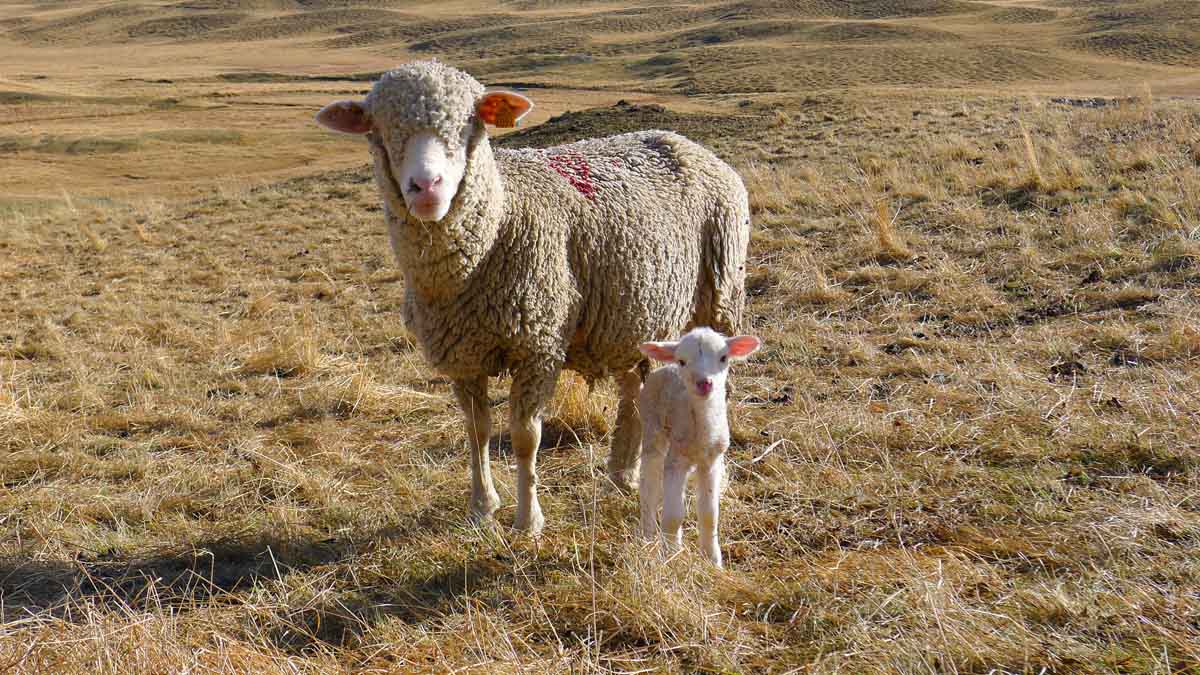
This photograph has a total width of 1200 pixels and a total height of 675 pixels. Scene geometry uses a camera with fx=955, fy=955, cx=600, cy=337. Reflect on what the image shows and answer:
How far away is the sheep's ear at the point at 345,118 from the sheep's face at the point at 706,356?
5.13ft

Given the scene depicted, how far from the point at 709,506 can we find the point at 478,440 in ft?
4.11

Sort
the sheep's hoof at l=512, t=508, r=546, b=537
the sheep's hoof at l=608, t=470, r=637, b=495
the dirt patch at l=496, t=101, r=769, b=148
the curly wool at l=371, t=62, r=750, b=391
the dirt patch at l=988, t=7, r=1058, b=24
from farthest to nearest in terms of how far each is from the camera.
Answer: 1. the dirt patch at l=988, t=7, r=1058, b=24
2. the dirt patch at l=496, t=101, r=769, b=148
3. the sheep's hoof at l=608, t=470, r=637, b=495
4. the sheep's hoof at l=512, t=508, r=546, b=537
5. the curly wool at l=371, t=62, r=750, b=391

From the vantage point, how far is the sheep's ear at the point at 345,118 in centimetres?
383

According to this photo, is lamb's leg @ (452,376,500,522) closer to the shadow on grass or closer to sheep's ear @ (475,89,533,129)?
the shadow on grass

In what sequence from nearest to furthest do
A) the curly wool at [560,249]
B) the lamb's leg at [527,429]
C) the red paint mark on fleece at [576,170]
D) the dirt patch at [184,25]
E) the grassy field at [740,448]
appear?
1. the grassy field at [740,448]
2. the curly wool at [560,249]
3. the lamb's leg at [527,429]
4. the red paint mark on fleece at [576,170]
5. the dirt patch at [184,25]

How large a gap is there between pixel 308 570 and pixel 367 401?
7.07ft

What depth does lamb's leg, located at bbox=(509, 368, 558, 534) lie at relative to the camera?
425cm

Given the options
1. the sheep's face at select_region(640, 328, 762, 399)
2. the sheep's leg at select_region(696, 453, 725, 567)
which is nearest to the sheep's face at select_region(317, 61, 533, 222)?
the sheep's face at select_region(640, 328, 762, 399)

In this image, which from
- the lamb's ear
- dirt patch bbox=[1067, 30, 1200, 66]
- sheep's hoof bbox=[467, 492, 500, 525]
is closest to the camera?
the lamb's ear

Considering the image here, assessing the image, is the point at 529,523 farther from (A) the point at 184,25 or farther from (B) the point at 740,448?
(A) the point at 184,25

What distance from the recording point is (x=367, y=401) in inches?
243

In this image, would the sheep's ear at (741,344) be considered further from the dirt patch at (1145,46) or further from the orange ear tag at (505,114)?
the dirt patch at (1145,46)

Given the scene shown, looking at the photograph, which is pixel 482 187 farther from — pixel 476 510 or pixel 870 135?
pixel 870 135

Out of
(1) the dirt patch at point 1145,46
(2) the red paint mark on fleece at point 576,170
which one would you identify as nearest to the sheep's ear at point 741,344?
(2) the red paint mark on fleece at point 576,170
